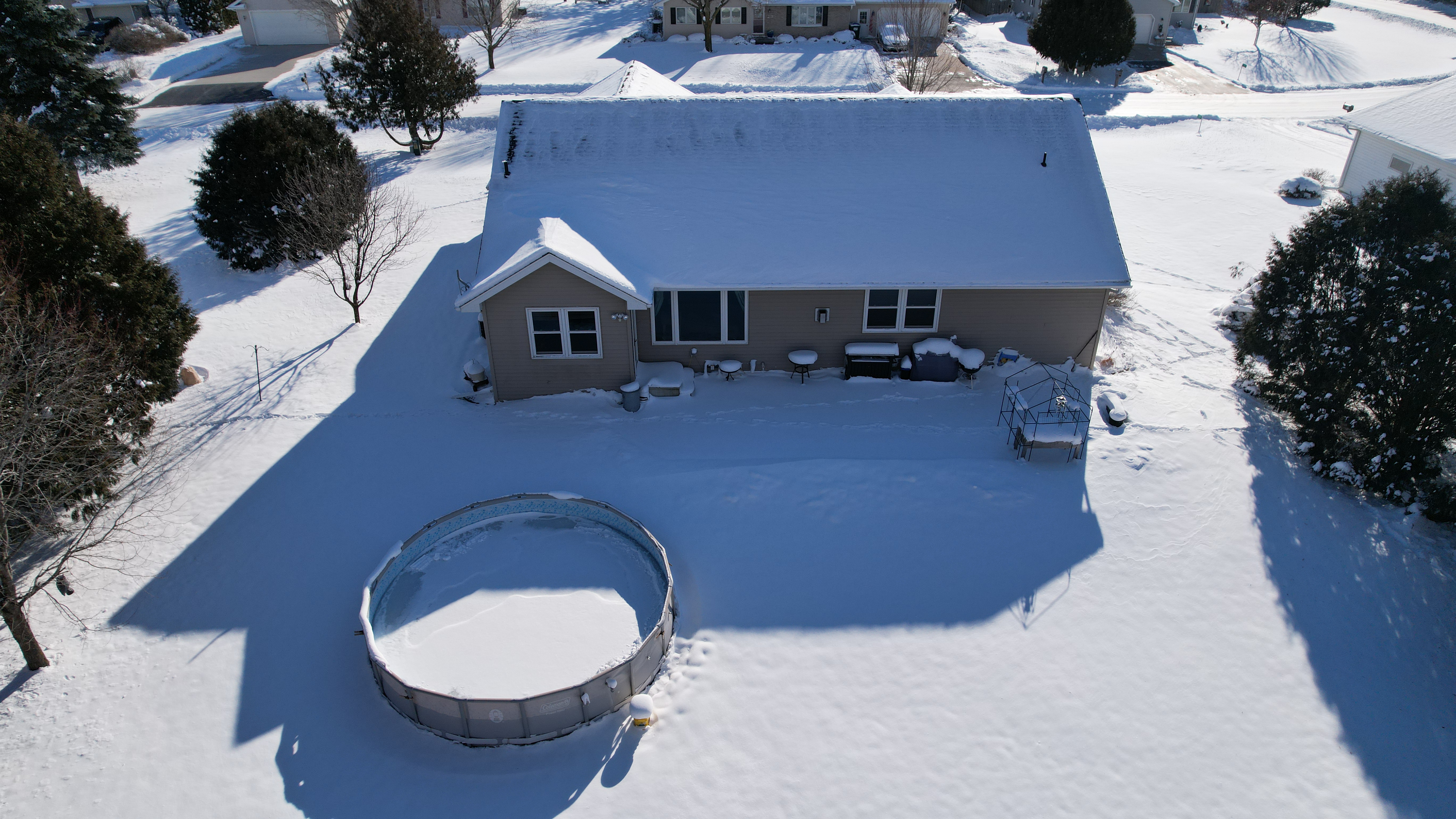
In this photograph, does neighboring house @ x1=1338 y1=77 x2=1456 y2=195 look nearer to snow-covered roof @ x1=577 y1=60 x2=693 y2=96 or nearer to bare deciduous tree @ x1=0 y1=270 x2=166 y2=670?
snow-covered roof @ x1=577 y1=60 x2=693 y2=96

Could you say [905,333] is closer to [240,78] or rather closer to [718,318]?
[718,318]

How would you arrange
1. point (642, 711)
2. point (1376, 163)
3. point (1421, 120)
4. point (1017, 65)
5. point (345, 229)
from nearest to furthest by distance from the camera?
point (642, 711) → point (345, 229) → point (1421, 120) → point (1376, 163) → point (1017, 65)

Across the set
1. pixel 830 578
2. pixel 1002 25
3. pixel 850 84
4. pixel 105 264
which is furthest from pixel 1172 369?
pixel 1002 25

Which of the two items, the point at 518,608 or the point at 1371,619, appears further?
the point at 1371,619

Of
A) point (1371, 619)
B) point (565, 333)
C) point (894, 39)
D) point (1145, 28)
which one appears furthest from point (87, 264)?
point (1145, 28)

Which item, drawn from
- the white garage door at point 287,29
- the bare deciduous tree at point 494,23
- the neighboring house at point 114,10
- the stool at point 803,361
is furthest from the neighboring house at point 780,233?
the neighboring house at point 114,10

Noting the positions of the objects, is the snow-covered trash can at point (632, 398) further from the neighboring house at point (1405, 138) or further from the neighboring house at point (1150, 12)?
the neighboring house at point (1150, 12)

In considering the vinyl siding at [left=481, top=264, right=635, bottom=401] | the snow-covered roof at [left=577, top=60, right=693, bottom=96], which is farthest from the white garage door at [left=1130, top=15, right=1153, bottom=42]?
the vinyl siding at [left=481, top=264, right=635, bottom=401]

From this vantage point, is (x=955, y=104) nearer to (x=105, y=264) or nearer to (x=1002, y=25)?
(x=105, y=264)
